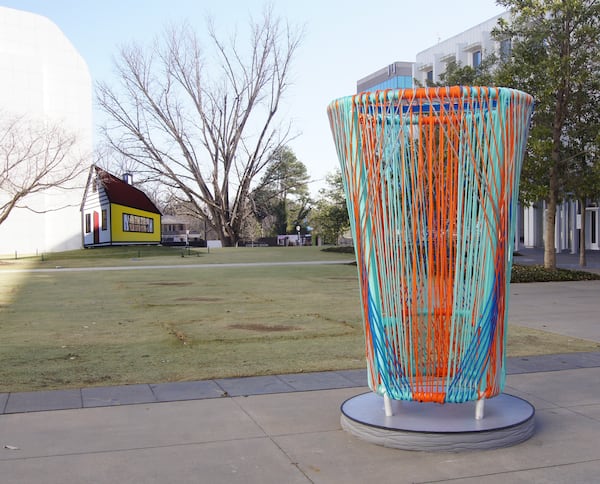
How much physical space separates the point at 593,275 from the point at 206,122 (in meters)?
31.5

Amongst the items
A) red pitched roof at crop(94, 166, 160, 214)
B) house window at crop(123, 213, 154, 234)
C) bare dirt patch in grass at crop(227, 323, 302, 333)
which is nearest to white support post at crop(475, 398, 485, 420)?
bare dirt patch in grass at crop(227, 323, 302, 333)

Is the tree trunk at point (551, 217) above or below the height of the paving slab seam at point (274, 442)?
above

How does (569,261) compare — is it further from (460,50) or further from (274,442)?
(274,442)

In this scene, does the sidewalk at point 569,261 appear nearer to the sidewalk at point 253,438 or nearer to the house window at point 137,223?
the sidewalk at point 253,438

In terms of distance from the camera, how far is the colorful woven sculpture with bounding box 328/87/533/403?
15.2 feet

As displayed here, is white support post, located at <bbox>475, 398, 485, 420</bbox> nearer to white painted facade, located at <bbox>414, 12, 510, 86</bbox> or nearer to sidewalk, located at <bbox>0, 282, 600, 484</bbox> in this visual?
sidewalk, located at <bbox>0, 282, 600, 484</bbox>

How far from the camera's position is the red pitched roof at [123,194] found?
137 feet

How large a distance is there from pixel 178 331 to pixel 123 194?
39.1 m

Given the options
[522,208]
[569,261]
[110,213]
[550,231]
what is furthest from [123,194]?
[550,231]

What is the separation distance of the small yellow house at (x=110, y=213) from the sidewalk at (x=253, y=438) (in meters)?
33.1

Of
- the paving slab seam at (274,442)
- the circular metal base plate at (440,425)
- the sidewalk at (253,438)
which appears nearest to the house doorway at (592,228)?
the sidewalk at (253,438)

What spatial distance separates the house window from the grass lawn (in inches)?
1129

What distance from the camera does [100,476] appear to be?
4.00m

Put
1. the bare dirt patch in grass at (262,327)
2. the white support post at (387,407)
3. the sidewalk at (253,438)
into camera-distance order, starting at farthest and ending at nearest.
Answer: the bare dirt patch in grass at (262,327), the white support post at (387,407), the sidewalk at (253,438)
